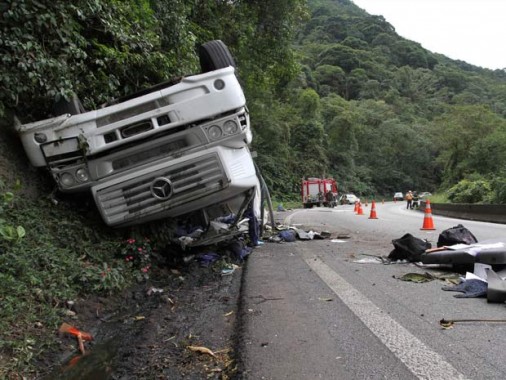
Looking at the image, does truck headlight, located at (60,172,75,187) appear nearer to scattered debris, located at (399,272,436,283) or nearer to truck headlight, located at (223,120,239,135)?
truck headlight, located at (223,120,239,135)

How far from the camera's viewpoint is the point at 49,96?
4.66m

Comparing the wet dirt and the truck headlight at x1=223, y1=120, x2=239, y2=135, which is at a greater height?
the truck headlight at x1=223, y1=120, x2=239, y2=135

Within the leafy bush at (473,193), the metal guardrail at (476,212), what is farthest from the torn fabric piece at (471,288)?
the leafy bush at (473,193)

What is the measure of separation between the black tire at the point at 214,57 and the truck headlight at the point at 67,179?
2.15 metres

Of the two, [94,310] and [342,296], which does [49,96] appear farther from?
[342,296]

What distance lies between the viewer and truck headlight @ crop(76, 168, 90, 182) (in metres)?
4.52

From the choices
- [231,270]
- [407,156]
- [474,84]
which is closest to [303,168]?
[407,156]

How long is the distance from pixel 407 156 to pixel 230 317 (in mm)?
69851

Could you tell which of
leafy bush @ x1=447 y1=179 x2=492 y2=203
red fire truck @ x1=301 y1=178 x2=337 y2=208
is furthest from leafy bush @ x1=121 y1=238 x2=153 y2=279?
red fire truck @ x1=301 y1=178 x2=337 y2=208

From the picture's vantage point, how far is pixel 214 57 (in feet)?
18.3

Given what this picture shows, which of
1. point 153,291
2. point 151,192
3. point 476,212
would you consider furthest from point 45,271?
point 476,212

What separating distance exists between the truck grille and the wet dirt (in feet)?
2.38

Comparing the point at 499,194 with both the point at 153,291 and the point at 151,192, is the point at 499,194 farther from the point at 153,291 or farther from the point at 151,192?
the point at 153,291

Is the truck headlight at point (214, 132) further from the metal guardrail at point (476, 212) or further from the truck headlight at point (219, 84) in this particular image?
the metal guardrail at point (476, 212)
